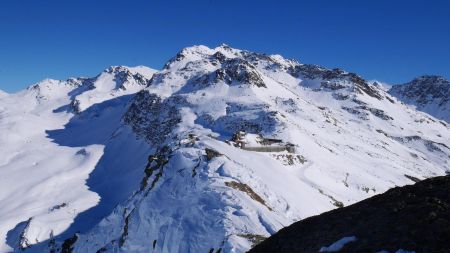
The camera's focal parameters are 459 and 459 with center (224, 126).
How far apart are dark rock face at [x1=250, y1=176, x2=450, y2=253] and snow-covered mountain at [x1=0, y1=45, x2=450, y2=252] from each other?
8.81 metres

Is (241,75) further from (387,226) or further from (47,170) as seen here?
(387,226)

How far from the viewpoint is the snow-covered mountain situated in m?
37.7

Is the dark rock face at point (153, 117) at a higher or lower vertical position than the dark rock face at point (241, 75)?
lower

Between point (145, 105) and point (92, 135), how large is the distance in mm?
29598

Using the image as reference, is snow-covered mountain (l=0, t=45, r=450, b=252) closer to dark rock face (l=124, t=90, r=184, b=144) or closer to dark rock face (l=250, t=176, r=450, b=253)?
dark rock face (l=124, t=90, r=184, b=144)

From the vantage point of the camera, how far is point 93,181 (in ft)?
385

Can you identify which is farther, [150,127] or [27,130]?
[27,130]

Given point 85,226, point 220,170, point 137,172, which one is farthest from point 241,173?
point 137,172

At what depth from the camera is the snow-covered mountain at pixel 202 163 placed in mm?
37688

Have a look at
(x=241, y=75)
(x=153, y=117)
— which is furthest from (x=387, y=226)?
(x=241, y=75)

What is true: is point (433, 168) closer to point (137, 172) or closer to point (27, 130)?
point (137, 172)

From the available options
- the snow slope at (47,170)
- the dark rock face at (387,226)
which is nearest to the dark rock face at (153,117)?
the snow slope at (47,170)

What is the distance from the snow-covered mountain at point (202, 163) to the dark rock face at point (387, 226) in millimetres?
8805

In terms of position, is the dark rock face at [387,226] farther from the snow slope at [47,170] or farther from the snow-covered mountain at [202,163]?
the snow slope at [47,170]
